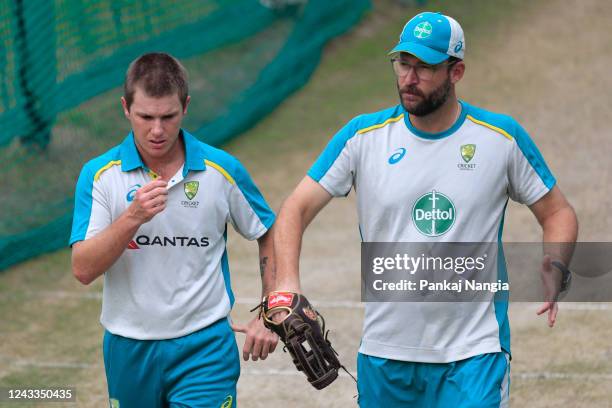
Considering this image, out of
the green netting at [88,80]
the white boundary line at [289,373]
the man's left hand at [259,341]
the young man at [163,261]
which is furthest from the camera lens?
the green netting at [88,80]

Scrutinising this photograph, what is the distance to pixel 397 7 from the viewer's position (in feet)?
61.7

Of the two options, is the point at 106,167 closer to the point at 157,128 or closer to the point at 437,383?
the point at 157,128

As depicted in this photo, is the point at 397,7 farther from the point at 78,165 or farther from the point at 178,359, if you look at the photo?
the point at 178,359

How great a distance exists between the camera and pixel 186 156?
5.31m

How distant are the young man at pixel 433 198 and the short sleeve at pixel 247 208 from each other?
0.35m

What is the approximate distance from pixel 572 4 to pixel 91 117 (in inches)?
383

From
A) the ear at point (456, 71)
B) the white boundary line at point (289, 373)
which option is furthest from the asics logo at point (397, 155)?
the white boundary line at point (289, 373)

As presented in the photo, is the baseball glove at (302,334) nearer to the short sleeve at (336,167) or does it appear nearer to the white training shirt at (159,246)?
the white training shirt at (159,246)

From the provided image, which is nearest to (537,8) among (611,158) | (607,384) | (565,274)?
(611,158)

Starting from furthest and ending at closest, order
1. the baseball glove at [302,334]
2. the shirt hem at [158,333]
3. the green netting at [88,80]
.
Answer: the green netting at [88,80], the shirt hem at [158,333], the baseball glove at [302,334]

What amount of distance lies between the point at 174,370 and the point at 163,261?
52cm

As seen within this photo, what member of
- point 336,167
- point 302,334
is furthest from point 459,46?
point 302,334

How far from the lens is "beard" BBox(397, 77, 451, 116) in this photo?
16.7 feet

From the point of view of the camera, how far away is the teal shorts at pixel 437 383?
504 cm
